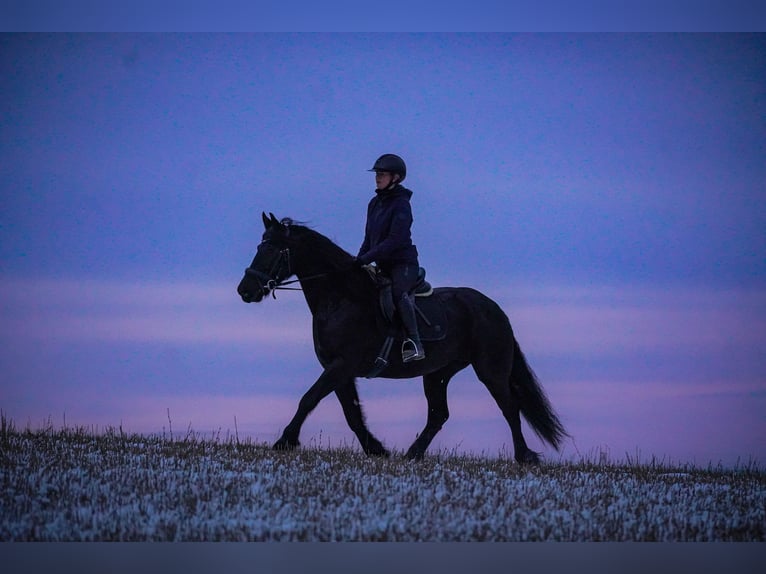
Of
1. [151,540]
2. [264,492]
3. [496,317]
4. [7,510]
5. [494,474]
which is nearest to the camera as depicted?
[151,540]

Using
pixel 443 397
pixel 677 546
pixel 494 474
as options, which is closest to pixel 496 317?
pixel 443 397

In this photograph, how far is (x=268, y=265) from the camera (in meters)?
10.5

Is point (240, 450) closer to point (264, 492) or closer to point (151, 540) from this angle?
point (264, 492)

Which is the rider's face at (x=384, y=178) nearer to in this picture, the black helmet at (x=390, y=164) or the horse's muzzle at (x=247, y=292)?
the black helmet at (x=390, y=164)

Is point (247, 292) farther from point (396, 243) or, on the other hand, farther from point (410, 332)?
point (410, 332)

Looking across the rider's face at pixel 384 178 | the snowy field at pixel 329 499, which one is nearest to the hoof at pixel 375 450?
the snowy field at pixel 329 499

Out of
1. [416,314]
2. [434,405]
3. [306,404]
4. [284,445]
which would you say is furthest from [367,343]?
[434,405]

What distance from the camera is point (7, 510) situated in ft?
25.8

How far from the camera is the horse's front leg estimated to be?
10.4 metres

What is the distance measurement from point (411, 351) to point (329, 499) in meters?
2.92

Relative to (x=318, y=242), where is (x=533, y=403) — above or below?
below

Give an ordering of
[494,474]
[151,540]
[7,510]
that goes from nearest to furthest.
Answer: [151,540] → [7,510] → [494,474]

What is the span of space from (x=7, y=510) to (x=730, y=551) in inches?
226

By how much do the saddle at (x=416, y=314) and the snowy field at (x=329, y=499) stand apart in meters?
1.20
